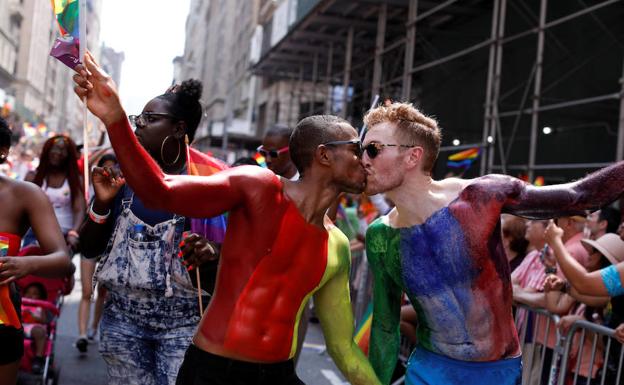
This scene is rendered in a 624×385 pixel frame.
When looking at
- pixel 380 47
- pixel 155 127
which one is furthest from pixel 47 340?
pixel 380 47

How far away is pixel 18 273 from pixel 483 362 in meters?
A: 1.99

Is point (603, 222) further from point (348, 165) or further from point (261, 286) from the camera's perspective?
point (261, 286)

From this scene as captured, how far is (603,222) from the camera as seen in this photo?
5.90 meters

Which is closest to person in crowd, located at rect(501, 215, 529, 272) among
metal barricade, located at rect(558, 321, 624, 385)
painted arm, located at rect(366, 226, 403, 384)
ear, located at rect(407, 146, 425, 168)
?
metal barricade, located at rect(558, 321, 624, 385)

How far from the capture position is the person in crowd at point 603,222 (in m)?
5.82

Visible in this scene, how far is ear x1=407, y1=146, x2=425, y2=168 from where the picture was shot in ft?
10.3

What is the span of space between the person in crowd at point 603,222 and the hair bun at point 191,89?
11.3 ft

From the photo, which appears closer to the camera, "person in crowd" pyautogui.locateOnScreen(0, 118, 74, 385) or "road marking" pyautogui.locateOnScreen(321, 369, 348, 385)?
"person in crowd" pyautogui.locateOnScreen(0, 118, 74, 385)

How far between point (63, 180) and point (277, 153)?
8.76 feet

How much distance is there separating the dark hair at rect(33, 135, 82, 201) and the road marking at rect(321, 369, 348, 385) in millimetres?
3007

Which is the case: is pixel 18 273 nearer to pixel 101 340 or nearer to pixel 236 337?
pixel 101 340

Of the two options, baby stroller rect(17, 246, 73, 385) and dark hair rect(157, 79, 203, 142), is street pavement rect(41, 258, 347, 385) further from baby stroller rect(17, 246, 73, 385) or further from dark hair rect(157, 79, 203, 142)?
dark hair rect(157, 79, 203, 142)

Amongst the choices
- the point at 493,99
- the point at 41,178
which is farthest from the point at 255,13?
the point at 41,178

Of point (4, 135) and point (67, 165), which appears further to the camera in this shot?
point (67, 165)
